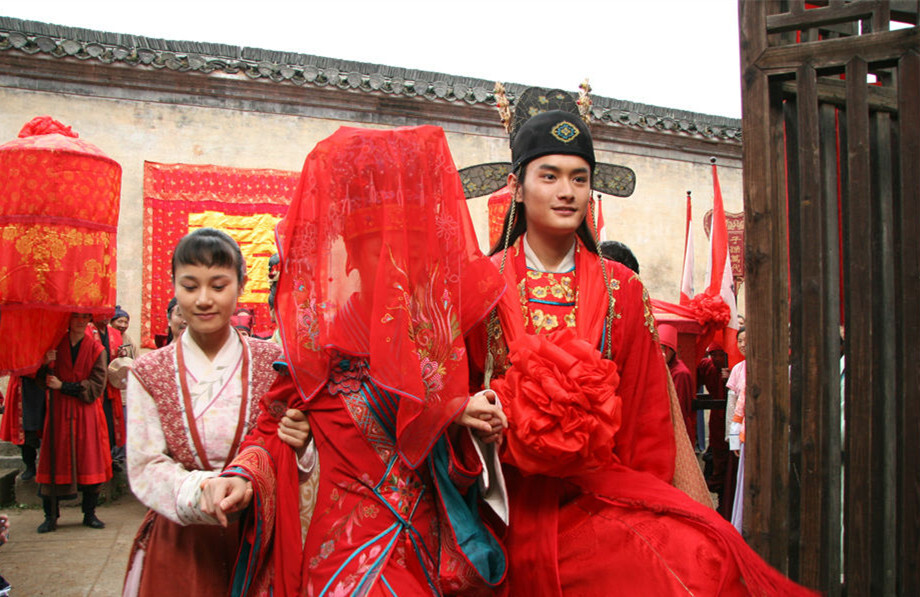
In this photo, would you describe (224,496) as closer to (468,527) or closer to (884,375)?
(468,527)

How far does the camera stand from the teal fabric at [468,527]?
2.26 meters

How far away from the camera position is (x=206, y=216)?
9875mm

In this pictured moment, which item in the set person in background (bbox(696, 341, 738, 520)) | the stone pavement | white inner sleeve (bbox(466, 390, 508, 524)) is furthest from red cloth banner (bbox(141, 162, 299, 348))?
white inner sleeve (bbox(466, 390, 508, 524))

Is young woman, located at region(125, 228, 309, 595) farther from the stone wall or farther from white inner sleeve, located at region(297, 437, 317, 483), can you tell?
the stone wall

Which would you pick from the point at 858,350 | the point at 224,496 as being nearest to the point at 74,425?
the point at 224,496

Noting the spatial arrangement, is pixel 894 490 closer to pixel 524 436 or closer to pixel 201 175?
pixel 524 436

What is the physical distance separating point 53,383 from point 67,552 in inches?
58.3

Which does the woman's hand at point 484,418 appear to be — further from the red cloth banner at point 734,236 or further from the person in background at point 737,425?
the red cloth banner at point 734,236

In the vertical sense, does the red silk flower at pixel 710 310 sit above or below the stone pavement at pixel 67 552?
above

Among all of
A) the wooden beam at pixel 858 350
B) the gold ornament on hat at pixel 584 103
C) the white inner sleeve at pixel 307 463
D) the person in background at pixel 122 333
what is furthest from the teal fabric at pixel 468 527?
the person in background at pixel 122 333

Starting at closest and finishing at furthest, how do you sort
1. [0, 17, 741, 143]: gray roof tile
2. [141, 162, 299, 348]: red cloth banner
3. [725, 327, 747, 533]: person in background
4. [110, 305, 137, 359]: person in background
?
[725, 327, 747, 533]: person in background, [110, 305, 137, 359]: person in background, [0, 17, 741, 143]: gray roof tile, [141, 162, 299, 348]: red cloth banner

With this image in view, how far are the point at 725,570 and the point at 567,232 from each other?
1249mm

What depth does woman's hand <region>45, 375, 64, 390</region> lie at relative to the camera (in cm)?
666

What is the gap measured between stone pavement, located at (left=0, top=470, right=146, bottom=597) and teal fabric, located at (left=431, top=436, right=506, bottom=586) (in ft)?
12.0
